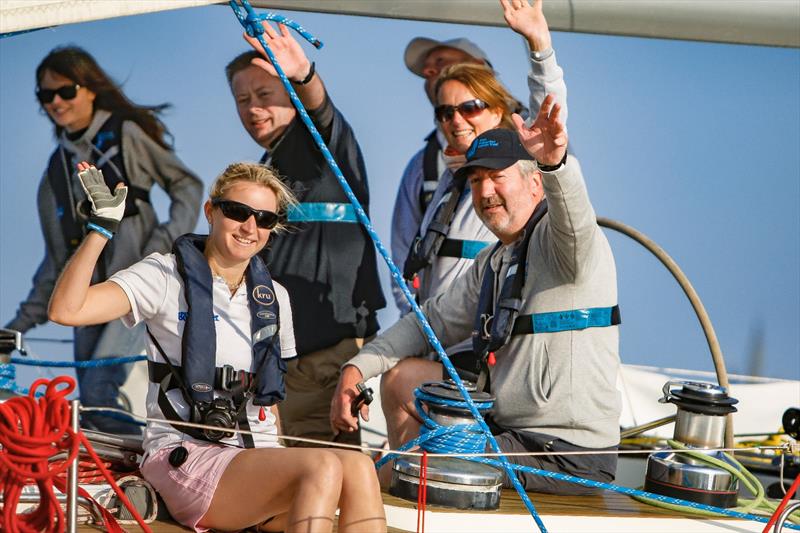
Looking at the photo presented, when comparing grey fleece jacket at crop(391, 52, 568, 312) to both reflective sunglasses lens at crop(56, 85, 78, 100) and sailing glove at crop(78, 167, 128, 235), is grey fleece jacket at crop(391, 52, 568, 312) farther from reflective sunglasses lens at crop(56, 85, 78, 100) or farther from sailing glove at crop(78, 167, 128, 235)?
reflective sunglasses lens at crop(56, 85, 78, 100)

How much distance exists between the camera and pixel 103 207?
2.80 metres

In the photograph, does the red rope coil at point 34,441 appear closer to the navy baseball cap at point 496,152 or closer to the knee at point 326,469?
the knee at point 326,469

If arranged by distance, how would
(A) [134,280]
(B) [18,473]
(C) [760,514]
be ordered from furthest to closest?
(C) [760,514], (A) [134,280], (B) [18,473]

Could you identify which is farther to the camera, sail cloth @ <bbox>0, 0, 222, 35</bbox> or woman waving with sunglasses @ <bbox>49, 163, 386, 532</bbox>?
sail cloth @ <bbox>0, 0, 222, 35</bbox>

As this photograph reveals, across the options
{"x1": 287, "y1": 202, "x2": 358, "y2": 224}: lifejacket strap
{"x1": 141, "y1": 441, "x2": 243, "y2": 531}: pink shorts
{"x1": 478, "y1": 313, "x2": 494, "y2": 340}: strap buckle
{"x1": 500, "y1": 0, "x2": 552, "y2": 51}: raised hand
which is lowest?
{"x1": 141, "y1": 441, "x2": 243, "y2": 531}: pink shorts

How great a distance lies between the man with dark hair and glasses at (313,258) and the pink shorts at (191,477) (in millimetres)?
1890

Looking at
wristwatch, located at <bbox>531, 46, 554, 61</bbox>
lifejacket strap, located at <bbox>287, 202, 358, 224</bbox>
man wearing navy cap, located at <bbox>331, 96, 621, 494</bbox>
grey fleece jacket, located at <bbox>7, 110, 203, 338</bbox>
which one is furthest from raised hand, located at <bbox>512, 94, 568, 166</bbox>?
grey fleece jacket, located at <bbox>7, 110, 203, 338</bbox>

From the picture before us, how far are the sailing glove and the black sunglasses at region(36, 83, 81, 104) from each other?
355 centimetres

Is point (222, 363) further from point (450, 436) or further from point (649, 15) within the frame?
point (649, 15)

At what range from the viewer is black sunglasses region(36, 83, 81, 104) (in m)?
6.12

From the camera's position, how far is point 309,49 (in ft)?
19.7

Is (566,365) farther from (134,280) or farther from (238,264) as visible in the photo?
(134,280)

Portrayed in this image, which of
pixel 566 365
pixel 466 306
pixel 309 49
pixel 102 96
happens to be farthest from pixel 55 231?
pixel 566 365

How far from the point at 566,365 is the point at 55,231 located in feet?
11.4
